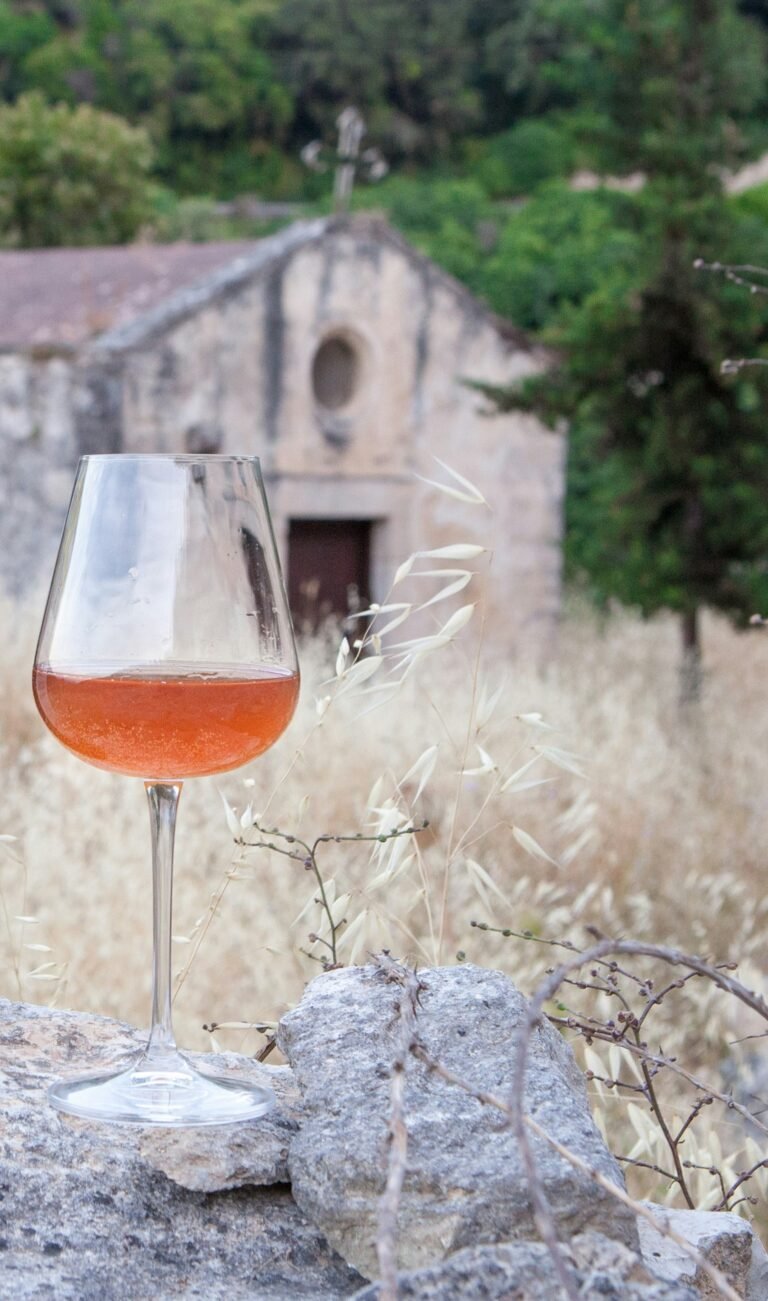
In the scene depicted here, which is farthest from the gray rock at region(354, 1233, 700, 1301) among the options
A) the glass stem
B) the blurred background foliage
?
the blurred background foliage

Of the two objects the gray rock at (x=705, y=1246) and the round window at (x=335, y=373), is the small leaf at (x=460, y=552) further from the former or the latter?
the round window at (x=335, y=373)

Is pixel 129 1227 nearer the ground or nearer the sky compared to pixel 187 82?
nearer the ground

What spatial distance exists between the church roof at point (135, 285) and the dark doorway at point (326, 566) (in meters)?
2.17

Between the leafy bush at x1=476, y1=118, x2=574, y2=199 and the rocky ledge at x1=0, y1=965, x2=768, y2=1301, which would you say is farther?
the leafy bush at x1=476, y1=118, x2=574, y2=199

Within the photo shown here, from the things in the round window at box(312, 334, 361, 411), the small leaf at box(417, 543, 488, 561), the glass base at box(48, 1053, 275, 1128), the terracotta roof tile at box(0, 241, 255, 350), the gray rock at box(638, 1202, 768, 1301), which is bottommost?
the gray rock at box(638, 1202, 768, 1301)

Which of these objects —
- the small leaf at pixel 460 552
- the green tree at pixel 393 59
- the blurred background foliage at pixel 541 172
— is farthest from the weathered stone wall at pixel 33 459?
the green tree at pixel 393 59

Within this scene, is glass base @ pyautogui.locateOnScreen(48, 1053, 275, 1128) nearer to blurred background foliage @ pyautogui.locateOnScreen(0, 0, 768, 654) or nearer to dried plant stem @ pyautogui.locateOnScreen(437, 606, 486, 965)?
dried plant stem @ pyautogui.locateOnScreen(437, 606, 486, 965)

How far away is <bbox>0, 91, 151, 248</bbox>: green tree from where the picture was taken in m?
22.6

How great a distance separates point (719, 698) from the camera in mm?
12289

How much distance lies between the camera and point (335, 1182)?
128 centimetres

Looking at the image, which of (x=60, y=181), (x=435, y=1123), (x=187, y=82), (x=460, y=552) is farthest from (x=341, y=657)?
(x=187, y=82)

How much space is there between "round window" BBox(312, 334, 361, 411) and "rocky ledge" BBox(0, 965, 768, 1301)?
475 inches

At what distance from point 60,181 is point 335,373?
11.0 metres

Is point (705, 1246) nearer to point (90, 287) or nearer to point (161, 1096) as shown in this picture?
point (161, 1096)
